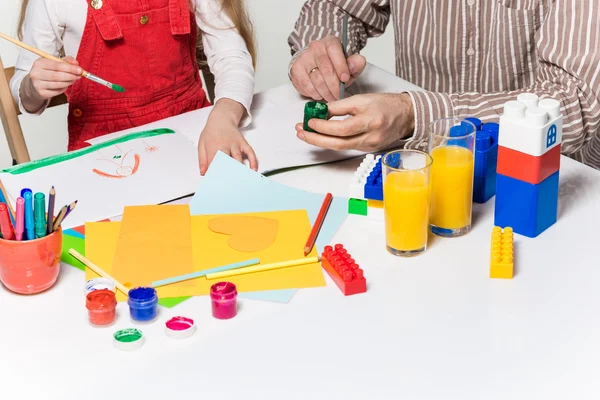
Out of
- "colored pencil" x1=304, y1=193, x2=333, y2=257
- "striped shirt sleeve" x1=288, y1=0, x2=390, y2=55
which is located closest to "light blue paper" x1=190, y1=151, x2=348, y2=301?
"colored pencil" x1=304, y1=193, x2=333, y2=257

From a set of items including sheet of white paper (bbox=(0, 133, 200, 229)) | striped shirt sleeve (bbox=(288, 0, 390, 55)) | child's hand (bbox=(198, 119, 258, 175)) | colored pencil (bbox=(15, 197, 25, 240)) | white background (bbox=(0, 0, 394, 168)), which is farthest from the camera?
white background (bbox=(0, 0, 394, 168))

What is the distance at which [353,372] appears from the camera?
0.78 meters

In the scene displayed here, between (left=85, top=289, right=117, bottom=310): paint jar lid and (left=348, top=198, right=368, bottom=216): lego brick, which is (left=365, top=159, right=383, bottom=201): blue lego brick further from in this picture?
(left=85, top=289, right=117, bottom=310): paint jar lid

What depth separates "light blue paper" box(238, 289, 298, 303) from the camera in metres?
0.89

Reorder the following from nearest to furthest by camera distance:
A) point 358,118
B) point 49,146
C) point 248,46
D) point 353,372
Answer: point 353,372, point 358,118, point 248,46, point 49,146

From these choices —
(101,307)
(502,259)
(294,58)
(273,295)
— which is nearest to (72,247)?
(101,307)

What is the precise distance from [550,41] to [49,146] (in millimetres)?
1832

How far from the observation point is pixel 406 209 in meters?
0.93

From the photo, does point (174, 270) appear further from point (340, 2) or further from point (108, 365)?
point (340, 2)

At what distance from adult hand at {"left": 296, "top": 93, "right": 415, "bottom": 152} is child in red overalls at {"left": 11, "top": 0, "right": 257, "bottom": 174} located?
0.35 metres

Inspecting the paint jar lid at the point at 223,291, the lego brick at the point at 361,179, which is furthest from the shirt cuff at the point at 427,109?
the paint jar lid at the point at 223,291

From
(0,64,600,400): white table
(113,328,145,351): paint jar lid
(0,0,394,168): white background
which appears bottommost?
(0,0,394,168): white background

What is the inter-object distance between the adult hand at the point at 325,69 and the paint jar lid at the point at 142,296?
2.01ft

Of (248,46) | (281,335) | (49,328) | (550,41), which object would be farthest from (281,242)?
(248,46)
